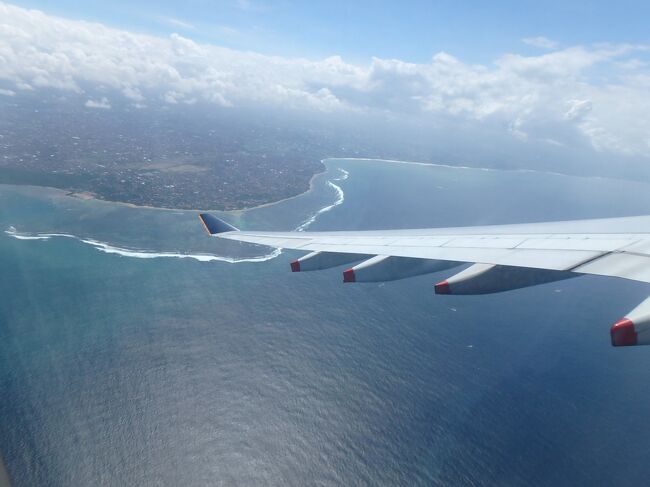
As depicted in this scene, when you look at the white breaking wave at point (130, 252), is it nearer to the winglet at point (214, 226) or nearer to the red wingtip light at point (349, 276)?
the winglet at point (214, 226)

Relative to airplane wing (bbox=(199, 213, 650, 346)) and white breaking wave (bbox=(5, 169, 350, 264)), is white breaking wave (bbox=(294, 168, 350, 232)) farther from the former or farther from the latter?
airplane wing (bbox=(199, 213, 650, 346))

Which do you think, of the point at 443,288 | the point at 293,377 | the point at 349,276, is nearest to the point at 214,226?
the point at 349,276

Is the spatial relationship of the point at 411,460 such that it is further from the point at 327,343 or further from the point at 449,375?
the point at 327,343

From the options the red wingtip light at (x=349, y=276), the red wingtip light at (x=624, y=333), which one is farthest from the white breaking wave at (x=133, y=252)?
the red wingtip light at (x=624, y=333)

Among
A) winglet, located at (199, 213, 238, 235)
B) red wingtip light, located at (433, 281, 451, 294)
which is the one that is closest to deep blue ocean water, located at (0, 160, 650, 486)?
winglet, located at (199, 213, 238, 235)

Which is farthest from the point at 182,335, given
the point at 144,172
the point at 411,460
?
the point at 144,172

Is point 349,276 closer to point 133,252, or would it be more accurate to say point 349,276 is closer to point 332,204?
point 133,252
